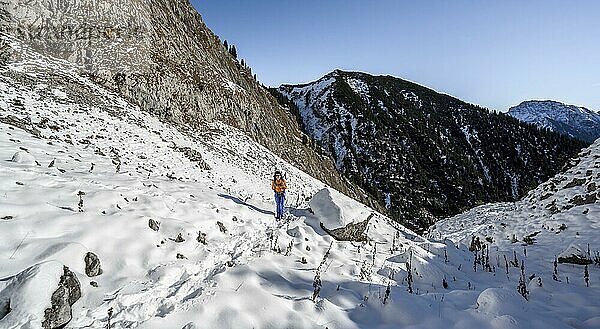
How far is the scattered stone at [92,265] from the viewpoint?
4764 mm

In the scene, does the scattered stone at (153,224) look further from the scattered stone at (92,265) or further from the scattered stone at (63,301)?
the scattered stone at (63,301)

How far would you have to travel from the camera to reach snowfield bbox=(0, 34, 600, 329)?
4180mm

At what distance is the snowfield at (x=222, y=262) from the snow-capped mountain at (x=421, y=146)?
6890cm

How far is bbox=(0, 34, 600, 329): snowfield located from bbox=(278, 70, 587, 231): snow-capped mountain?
2713 inches

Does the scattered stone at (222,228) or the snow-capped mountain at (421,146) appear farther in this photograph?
the snow-capped mountain at (421,146)

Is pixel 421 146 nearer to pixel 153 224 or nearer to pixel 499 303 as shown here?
pixel 499 303

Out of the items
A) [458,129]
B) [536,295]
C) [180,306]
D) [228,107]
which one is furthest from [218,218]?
[458,129]

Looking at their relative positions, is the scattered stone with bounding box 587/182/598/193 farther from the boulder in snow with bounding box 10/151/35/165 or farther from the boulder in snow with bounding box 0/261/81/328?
the boulder in snow with bounding box 10/151/35/165

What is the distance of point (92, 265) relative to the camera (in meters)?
4.86

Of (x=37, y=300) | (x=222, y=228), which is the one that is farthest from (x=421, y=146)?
(x=37, y=300)

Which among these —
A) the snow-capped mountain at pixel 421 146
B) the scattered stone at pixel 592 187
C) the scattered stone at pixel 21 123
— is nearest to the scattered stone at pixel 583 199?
the scattered stone at pixel 592 187

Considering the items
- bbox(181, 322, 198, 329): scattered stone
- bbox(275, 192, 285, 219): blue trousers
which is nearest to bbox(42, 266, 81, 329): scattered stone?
bbox(181, 322, 198, 329): scattered stone

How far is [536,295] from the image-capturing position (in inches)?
232

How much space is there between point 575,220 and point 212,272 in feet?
51.5
